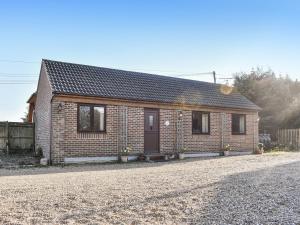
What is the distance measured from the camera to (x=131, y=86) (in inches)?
758

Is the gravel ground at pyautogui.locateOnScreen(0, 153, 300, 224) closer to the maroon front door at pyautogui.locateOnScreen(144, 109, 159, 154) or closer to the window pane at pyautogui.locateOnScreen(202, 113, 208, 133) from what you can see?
the maroon front door at pyautogui.locateOnScreen(144, 109, 159, 154)

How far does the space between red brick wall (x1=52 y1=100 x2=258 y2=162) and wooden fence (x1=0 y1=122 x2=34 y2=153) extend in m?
5.40

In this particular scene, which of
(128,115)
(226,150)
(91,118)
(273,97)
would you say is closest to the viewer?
(91,118)

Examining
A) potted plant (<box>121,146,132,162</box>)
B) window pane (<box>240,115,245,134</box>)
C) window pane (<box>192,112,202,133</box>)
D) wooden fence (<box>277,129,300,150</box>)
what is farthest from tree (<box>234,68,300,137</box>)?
potted plant (<box>121,146,132,162</box>)

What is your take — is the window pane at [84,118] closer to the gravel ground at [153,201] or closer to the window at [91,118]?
the window at [91,118]

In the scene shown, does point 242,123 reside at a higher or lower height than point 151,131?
higher

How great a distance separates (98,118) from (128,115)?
1582 millimetres

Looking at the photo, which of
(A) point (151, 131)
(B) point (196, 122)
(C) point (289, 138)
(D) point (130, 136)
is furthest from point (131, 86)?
(C) point (289, 138)

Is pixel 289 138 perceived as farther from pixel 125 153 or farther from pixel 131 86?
pixel 125 153

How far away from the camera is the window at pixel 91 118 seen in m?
16.6

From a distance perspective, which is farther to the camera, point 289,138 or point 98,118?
point 289,138

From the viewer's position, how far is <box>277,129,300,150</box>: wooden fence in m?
27.2

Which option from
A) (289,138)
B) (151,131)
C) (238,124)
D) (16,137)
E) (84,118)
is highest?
(84,118)

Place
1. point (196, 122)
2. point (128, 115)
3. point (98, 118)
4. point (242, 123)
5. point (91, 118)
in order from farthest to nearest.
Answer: point (242, 123)
point (196, 122)
point (128, 115)
point (98, 118)
point (91, 118)
